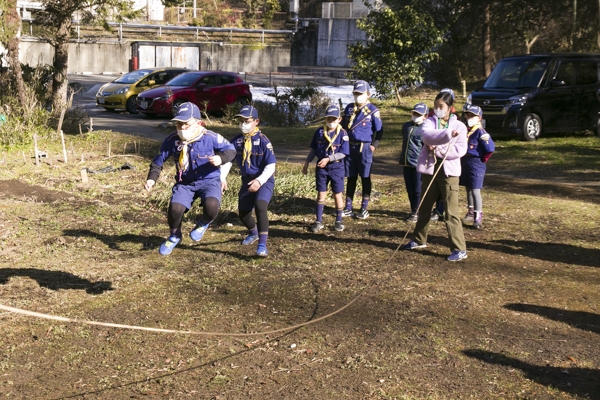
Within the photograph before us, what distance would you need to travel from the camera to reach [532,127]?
17.4 m

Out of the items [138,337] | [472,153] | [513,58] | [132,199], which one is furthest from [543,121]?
[138,337]

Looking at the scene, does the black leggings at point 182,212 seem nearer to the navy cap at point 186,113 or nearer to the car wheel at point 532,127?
the navy cap at point 186,113

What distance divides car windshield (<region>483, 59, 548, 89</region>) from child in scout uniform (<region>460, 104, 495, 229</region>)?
8.69 meters

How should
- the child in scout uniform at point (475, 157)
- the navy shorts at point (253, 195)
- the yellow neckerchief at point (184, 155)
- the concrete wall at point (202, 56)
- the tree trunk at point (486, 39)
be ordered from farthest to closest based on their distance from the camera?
1. the concrete wall at point (202, 56)
2. the tree trunk at point (486, 39)
3. the child in scout uniform at point (475, 157)
4. the navy shorts at point (253, 195)
5. the yellow neckerchief at point (184, 155)

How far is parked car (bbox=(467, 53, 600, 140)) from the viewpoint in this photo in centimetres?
1716

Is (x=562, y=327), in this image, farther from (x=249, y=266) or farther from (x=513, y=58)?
(x=513, y=58)

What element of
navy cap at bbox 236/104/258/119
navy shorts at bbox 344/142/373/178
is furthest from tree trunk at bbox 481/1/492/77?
navy cap at bbox 236/104/258/119

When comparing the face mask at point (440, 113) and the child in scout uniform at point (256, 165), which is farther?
the child in scout uniform at point (256, 165)

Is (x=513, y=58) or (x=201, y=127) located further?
(x=513, y=58)

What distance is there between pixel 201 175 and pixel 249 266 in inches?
49.5

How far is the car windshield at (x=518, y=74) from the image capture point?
58.0 feet

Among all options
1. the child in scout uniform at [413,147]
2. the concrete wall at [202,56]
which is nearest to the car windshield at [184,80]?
the child in scout uniform at [413,147]

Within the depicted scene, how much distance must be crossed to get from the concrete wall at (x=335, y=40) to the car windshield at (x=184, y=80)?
25.7 m

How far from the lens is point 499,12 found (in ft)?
104
